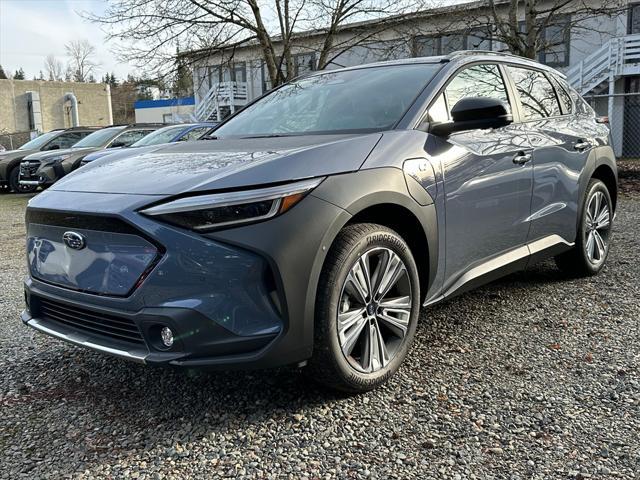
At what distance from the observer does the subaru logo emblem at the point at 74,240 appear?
2.58 meters

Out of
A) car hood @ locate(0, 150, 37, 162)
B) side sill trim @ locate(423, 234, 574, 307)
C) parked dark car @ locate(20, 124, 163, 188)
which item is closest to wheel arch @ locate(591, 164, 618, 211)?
side sill trim @ locate(423, 234, 574, 307)

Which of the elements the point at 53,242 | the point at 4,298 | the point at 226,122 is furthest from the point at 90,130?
the point at 53,242

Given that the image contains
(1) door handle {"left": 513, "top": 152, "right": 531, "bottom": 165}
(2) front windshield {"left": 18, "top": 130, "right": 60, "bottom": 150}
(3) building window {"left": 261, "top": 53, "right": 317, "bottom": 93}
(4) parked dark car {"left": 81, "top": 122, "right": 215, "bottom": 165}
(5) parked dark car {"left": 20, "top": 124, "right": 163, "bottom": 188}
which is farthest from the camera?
(3) building window {"left": 261, "top": 53, "right": 317, "bottom": 93}

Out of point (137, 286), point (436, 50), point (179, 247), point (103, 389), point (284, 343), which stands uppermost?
point (436, 50)

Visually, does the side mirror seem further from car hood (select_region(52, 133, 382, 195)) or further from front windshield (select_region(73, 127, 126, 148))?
front windshield (select_region(73, 127, 126, 148))

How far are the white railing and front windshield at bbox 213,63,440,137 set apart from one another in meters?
22.4

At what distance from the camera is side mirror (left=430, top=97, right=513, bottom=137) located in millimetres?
3162

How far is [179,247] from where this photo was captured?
2340mm

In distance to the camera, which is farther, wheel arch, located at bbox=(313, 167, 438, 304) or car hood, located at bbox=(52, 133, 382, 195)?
wheel arch, located at bbox=(313, 167, 438, 304)

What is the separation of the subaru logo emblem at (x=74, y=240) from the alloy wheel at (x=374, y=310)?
1.16 metres

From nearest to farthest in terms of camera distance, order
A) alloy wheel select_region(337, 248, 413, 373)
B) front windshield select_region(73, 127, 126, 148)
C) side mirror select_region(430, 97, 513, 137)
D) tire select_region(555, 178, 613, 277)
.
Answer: alloy wheel select_region(337, 248, 413, 373) → side mirror select_region(430, 97, 513, 137) → tire select_region(555, 178, 613, 277) → front windshield select_region(73, 127, 126, 148)

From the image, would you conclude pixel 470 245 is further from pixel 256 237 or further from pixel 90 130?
pixel 90 130

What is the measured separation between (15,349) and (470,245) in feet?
9.28

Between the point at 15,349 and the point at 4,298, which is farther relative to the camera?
the point at 4,298
